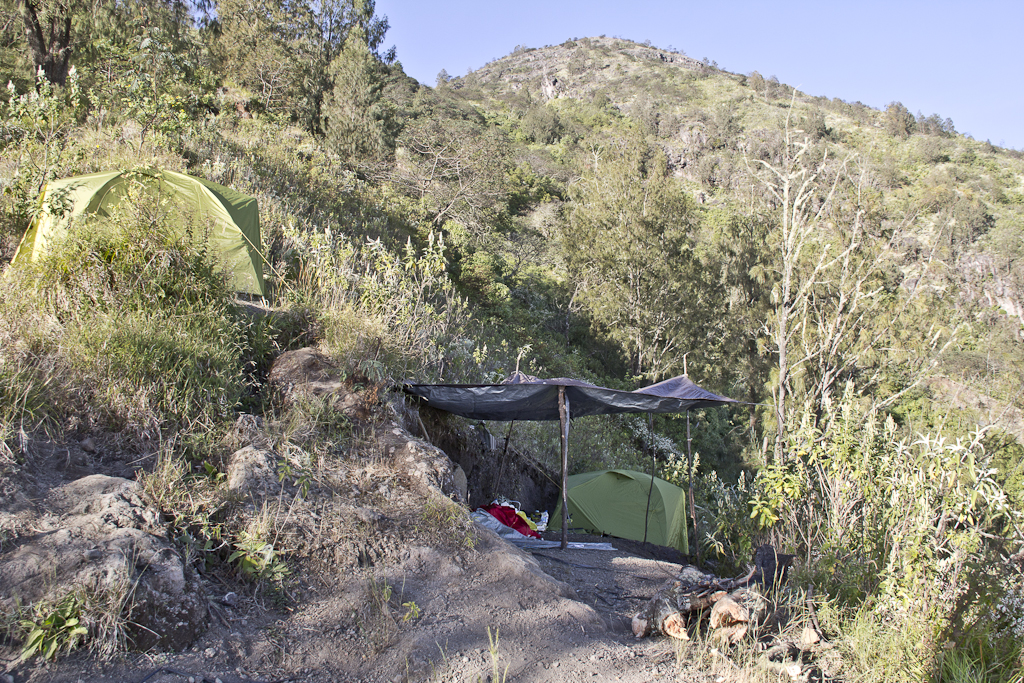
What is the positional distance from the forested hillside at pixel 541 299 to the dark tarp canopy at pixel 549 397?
22.7 inches

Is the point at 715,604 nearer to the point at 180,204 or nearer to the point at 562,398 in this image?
the point at 562,398

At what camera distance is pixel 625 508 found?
9.30 meters

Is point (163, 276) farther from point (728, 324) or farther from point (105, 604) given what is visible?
point (728, 324)

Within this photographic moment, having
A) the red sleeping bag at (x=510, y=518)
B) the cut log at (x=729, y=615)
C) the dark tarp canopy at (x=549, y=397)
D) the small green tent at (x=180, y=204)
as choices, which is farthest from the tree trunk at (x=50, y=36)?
the cut log at (x=729, y=615)

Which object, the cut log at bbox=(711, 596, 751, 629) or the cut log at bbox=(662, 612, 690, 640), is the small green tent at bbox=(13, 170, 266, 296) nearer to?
the cut log at bbox=(662, 612, 690, 640)

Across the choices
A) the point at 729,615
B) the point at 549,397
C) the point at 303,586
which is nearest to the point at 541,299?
the point at 549,397

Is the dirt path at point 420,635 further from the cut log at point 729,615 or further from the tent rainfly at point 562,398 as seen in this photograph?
the tent rainfly at point 562,398

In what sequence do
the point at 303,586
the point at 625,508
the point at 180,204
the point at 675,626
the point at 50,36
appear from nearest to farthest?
the point at 303,586 < the point at 675,626 < the point at 180,204 < the point at 625,508 < the point at 50,36

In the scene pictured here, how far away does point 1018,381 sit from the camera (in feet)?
61.9

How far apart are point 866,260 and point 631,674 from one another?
1376 cm

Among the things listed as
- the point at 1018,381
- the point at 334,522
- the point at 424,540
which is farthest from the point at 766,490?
the point at 1018,381

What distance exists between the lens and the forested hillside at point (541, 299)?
4168mm

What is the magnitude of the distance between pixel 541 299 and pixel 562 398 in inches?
626

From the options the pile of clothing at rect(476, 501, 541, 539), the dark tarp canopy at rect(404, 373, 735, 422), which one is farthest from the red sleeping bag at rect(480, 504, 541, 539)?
the dark tarp canopy at rect(404, 373, 735, 422)
